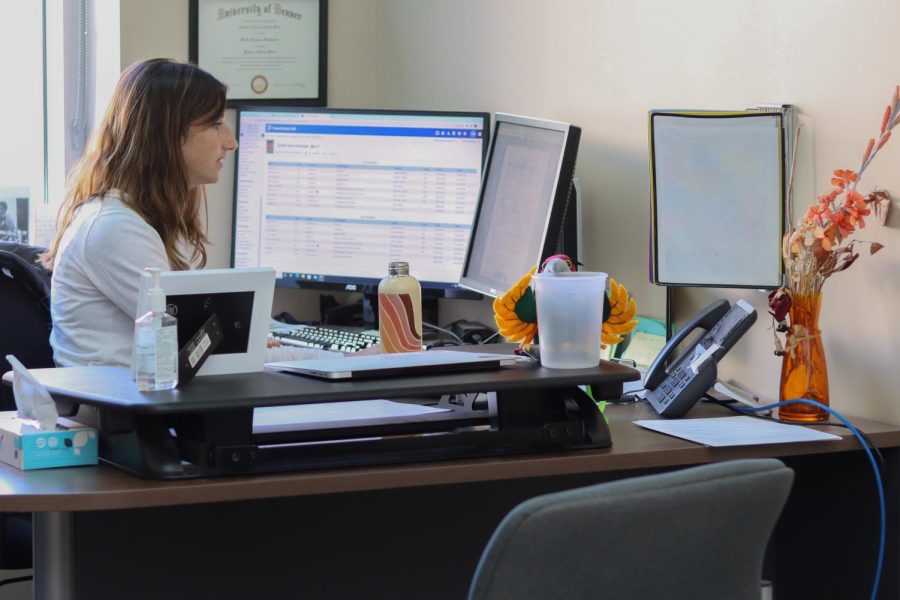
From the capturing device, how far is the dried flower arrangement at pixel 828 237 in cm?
171

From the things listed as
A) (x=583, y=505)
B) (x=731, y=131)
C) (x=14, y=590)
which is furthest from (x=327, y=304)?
(x=583, y=505)

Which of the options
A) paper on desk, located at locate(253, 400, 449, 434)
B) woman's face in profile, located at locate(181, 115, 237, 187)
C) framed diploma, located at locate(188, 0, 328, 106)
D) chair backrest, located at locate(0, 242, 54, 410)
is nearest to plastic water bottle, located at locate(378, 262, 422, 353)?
paper on desk, located at locate(253, 400, 449, 434)

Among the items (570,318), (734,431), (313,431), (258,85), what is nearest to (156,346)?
(313,431)

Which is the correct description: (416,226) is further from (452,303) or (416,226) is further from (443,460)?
(443,460)

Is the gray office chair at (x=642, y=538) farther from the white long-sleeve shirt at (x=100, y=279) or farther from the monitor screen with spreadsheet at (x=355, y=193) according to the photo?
the monitor screen with spreadsheet at (x=355, y=193)

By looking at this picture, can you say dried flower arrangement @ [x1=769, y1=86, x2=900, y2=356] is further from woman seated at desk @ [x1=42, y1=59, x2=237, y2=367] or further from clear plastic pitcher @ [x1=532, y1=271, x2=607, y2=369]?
woman seated at desk @ [x1=42, y1=59, x2=237, y2=367]

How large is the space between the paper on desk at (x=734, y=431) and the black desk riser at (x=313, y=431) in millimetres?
159

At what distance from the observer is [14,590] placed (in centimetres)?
283

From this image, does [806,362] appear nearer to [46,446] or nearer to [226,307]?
[226,307]

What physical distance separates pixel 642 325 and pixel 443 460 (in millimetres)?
901

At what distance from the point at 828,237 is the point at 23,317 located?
1560 mm

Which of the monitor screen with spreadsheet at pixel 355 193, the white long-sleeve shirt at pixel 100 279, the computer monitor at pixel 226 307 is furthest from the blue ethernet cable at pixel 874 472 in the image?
the white long-sleeve shirt at pixel 100 279

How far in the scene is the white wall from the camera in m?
1.79

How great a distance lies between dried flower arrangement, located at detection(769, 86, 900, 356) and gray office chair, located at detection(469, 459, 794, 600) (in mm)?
726
